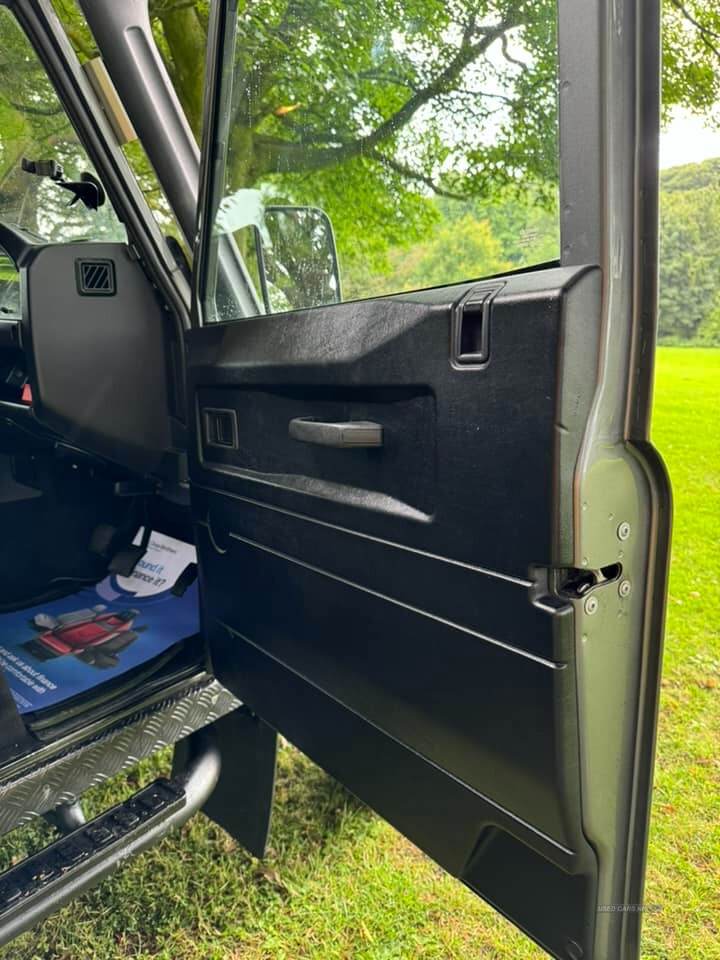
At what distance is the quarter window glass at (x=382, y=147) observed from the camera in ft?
3.16

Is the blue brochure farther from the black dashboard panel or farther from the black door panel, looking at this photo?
the black door panel

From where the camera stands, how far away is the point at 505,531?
36.6 inches

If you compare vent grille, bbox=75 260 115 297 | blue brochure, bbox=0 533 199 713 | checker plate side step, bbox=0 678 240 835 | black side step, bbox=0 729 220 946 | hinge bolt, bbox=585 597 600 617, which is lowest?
black side step, bbox=0 729 220 946

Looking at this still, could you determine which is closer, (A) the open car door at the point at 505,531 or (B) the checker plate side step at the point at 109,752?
(A) the open car door at the point at 505,531

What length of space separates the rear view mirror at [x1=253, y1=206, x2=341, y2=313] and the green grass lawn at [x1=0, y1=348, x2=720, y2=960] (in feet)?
2.40

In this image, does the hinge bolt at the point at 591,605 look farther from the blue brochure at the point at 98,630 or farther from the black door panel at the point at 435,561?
the blue brochure at the point at 98,630

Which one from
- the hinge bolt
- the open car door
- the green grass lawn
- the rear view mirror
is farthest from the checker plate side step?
the hinge bolt

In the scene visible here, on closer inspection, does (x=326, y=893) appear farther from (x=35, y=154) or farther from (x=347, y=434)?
(x=35, y=154)

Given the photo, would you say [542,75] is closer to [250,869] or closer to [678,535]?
[250,869]

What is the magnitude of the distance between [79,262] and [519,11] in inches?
53.9

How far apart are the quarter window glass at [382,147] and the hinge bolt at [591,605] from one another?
1.44 ft

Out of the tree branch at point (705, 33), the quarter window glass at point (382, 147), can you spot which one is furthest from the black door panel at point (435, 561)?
the tree branch at point (705, 33)

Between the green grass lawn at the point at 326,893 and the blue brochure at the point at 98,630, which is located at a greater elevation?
the blue brochure at the point at 98,630

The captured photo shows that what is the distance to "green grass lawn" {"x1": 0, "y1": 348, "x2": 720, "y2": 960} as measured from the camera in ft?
6.06
